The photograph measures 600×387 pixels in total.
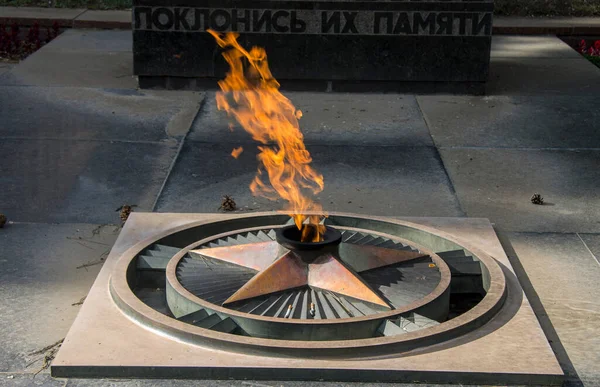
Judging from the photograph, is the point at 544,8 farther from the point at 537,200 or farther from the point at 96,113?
the point at 537,200

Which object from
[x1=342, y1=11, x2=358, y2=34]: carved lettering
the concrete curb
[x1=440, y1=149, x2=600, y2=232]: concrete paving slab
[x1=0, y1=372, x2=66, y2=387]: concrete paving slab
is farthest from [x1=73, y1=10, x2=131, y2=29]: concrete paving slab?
[x1=0, y1=372, x2=66, y2=387]: concrete paving slab

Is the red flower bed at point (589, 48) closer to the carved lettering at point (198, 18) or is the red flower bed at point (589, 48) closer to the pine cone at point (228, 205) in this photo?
the carved lettering at point (198, 18)

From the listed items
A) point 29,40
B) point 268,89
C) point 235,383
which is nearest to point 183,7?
point 268,89

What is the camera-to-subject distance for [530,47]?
1098 cm

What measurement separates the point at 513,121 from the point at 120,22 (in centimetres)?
583

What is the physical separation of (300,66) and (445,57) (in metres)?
1.26

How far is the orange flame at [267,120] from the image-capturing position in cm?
574

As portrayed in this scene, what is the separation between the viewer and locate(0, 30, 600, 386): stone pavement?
4.27 m

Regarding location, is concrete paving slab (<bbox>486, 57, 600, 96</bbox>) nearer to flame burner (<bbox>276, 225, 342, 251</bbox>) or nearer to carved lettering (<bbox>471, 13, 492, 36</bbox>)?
carved lettering (<bbox>471, 13, 492, 36</bbox>)

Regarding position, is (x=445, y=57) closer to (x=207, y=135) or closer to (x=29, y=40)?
(x=207, y=135)

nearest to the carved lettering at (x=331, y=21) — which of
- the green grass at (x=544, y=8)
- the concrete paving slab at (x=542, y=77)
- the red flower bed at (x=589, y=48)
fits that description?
the concrete paving slab at (x=542, y=77)

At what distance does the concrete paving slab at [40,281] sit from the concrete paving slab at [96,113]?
2.01 meters

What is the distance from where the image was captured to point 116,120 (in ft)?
24.7

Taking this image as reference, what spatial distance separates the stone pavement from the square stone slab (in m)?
0.06
